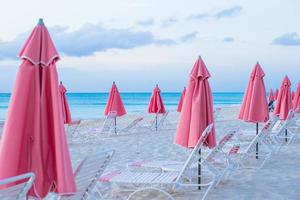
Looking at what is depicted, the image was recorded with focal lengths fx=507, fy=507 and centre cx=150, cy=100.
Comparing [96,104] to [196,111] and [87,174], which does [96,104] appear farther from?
[87,174]

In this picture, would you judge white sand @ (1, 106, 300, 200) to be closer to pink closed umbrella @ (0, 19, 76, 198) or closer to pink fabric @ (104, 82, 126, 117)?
pink fabric @ (104, 82, 126, 117)

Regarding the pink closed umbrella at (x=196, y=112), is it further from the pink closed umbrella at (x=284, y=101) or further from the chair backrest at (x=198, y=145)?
the pink closed umbrella at (x=284, y=101)

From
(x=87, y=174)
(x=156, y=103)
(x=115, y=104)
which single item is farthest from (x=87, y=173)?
(x=156, y=103)

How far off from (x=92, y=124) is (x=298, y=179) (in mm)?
15170

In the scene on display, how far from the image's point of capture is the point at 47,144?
3494 mm

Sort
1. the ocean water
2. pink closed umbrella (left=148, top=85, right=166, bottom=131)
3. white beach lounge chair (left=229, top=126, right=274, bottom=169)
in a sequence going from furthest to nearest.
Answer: the ocean water → pink closed umbrella (left=148, top=85, right=166, bottom=131) → white beach lounge chair (left=229, top=126, right=274, bottom=169)

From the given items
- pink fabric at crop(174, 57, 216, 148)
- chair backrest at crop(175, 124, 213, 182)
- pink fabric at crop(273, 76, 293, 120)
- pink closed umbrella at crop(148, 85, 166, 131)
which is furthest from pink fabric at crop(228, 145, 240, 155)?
pink closed umbrella at crop(148, 85, 166, 131)

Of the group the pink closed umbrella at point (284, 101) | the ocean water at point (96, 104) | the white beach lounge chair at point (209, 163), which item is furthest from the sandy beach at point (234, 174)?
the ocean water at point (96, 104)

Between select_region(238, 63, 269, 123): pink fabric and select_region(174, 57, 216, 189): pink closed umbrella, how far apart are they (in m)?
2.48

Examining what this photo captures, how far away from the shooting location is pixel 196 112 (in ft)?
19.1

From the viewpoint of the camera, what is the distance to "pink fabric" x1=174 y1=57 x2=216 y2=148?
227 inches

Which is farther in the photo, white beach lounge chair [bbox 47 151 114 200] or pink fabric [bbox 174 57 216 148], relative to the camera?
pink fabric [bbox 174 57 216 148]

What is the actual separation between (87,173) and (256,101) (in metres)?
4.86

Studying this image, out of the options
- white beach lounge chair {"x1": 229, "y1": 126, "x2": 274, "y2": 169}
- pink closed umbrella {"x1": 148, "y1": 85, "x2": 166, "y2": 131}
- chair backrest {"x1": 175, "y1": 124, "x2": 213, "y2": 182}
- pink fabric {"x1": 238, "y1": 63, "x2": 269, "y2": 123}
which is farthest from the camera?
pink closed umbrella {"x1": 148, "y1": 85, "x2": 166, "y2": 131}
